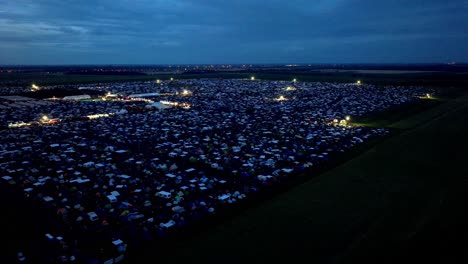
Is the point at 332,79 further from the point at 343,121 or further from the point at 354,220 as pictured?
the point at 354,220

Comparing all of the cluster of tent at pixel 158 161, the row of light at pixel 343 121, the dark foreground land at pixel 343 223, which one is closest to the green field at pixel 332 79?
the row of light at pixel 343 121

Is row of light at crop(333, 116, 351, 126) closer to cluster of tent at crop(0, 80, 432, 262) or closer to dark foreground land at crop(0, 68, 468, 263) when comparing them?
cluster of tent at crop(0, 80, 432, 262)

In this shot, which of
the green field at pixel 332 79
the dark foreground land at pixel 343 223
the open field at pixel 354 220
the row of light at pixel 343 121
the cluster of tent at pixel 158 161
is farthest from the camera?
the green field at pixel 332 79

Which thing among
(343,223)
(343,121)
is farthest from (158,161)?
(343,121)

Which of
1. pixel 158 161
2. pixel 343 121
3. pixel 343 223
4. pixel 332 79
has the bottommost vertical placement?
pixel 343 223

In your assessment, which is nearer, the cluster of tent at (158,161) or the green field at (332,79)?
the cluster of tent at (158,161)

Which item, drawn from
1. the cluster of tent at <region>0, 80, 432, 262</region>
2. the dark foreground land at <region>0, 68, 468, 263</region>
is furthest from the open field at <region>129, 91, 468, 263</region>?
the cluster of tent at <region>0, 80, 432, 262</region>

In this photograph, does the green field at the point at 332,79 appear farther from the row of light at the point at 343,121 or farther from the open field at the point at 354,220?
the open field at the point at 354,220

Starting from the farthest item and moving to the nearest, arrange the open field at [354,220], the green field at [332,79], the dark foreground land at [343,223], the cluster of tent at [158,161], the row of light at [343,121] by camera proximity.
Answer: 1. the green field at [332,79]
2. the row of light at [343,121]
3. the cluster of tent at [158,161]
4. the open field at [354,220]
5. the dark foreground land at [343,223]

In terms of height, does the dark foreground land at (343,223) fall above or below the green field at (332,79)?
below

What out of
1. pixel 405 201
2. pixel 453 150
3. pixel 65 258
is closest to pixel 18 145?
pixel 65 258
